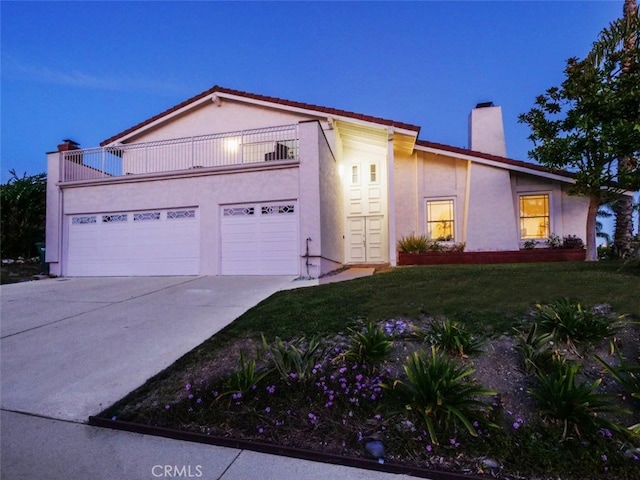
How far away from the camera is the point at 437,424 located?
3.14 m

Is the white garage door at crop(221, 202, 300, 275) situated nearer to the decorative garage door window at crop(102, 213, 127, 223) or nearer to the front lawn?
the decorative garage door window at crop(102, 213, 127, 223)

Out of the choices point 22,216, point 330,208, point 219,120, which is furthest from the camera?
point 22,216

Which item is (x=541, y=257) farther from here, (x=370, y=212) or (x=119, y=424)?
(x=119, y=424)

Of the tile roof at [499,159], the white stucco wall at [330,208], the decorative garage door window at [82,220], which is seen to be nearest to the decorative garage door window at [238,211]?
the white stucco wall at [330,208]

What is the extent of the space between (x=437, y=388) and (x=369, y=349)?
1.04 m

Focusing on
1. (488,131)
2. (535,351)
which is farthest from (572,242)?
(535,351)

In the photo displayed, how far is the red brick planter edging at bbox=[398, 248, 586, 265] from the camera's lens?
12430 mm

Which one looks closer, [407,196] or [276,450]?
[276,450]

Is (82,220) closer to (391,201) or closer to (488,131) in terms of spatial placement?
(391,201)

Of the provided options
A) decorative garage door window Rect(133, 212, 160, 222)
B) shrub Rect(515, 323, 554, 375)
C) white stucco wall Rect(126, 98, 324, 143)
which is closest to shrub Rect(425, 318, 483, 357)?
shrub Rect(515, 323, 554, 375)

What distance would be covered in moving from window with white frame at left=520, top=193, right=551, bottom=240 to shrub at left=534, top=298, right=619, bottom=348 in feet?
34.8

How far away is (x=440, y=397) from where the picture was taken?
10.4 feet

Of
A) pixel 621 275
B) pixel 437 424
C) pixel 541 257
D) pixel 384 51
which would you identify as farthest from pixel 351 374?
pixel 384 51

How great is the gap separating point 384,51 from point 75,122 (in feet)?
355
